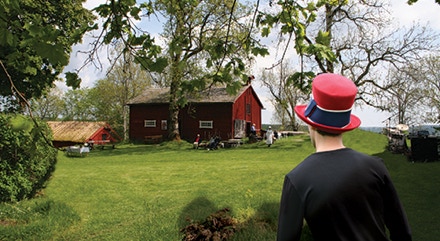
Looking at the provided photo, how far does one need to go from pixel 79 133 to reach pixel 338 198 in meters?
46.5

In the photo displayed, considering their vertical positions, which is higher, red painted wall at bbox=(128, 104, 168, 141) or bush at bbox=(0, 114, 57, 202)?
red painted wall at bbox=(128, 104, 168, 141)

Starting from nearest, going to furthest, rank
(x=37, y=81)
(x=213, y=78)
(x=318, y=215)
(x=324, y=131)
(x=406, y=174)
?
(x=318, y=215) → (x=324, y=131) → (x=213, y=78) → (x=406, y=174) → (x=37, y=81)

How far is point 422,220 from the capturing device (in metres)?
7.36

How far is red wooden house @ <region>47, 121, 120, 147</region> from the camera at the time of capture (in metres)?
43.1

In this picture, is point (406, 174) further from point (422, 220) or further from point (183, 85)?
point (183, 85)

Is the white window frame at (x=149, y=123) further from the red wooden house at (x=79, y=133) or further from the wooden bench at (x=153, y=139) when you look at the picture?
the red wooden house at (x=79, y=133)

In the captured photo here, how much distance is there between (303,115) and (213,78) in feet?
8.20

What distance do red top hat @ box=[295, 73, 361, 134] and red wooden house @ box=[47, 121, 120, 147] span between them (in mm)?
42200

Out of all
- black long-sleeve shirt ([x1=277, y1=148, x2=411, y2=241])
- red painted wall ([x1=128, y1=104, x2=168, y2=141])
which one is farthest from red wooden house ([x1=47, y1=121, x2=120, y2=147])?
black long-sleeve shirt ([x1=277, y1=148, x2=411, y2=241])

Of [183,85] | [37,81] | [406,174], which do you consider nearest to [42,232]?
[183,85]

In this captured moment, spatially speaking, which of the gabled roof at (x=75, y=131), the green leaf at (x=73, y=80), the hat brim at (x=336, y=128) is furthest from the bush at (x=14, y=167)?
the gabled roof at (x=75, y=131)

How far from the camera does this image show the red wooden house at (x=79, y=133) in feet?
141

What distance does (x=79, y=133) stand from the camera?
44.1 metres

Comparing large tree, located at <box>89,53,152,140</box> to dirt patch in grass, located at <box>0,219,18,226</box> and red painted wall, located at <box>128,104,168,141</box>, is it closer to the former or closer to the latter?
red painted wall, located at <box>128,104,168,141</box>
